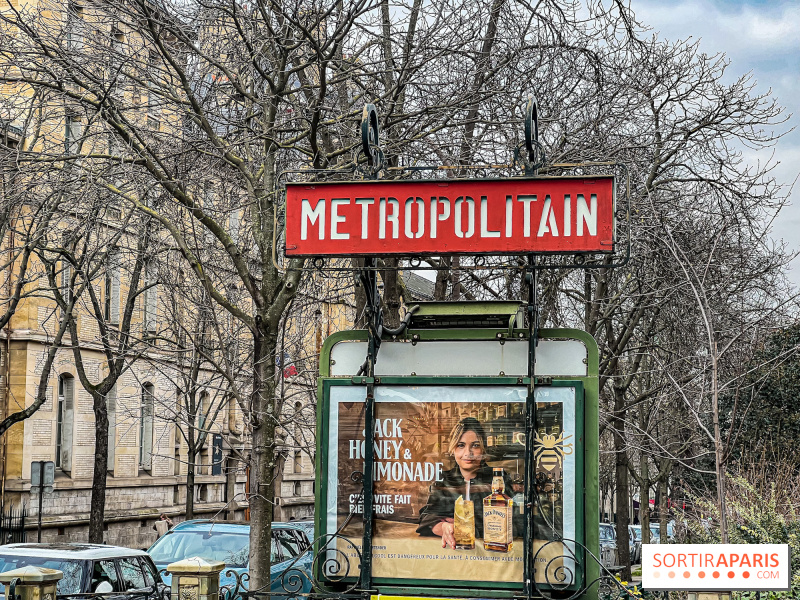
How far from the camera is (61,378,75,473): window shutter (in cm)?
3173

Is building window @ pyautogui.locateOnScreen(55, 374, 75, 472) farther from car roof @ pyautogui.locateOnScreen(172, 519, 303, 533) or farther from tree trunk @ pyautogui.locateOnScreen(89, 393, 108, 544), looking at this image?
car roof @ pyautogui.locateOnScreen(172, 519, 303, 533)

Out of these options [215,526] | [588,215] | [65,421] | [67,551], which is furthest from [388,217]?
[65,421]

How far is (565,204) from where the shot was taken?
19.6ft

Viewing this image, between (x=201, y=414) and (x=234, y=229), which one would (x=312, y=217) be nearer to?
(x=234, y=229)

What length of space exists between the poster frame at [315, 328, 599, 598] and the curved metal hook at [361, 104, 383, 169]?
4.01 feet

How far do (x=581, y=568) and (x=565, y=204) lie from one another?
2368 mm

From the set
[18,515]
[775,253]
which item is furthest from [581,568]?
[18,515]

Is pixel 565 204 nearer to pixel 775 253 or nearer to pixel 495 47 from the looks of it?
pixel 495 47

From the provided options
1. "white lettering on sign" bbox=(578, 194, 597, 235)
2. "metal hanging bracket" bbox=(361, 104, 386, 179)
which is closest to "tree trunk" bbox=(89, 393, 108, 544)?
"metal hanging bracket" bbox=(361, 104, 386, 179)

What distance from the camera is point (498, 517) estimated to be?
6488 mm

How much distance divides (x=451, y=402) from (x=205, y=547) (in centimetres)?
1034

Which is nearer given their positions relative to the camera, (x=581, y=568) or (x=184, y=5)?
(x=581, y=568)

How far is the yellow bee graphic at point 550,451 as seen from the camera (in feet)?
21.0

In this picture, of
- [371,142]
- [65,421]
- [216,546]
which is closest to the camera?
[371,142]
